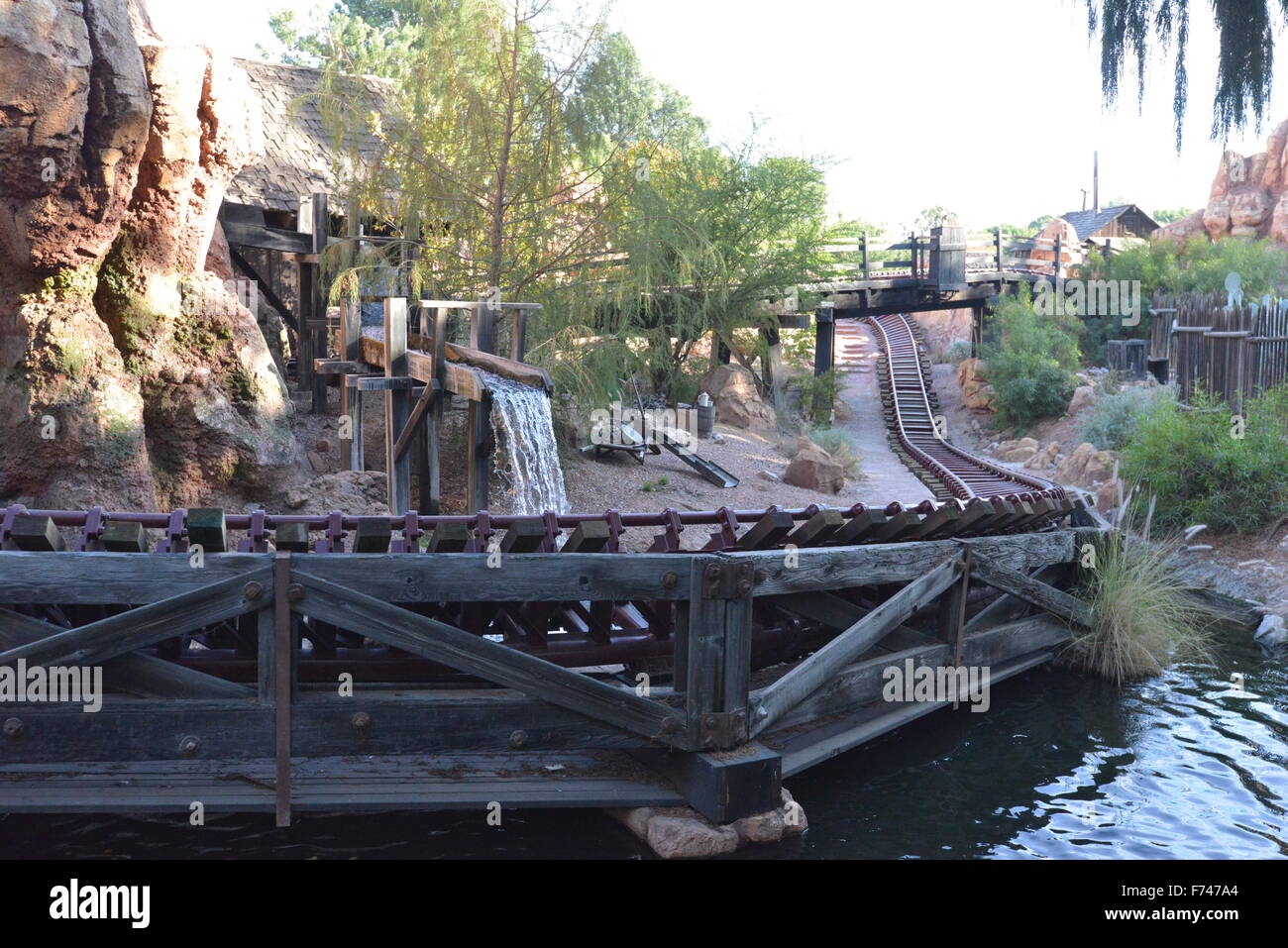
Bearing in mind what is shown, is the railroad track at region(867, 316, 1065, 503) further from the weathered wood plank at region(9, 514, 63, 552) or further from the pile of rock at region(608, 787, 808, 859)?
the weathered wood plank at region(9, 514, 63, 552)

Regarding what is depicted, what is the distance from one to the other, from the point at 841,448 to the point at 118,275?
40.1 feet

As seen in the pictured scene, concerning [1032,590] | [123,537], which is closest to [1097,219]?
[1032,590]

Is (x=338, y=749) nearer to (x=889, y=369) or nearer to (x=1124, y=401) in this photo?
(x=1124, y=401)

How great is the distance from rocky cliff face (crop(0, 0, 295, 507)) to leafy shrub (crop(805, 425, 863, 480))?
32.2 feet

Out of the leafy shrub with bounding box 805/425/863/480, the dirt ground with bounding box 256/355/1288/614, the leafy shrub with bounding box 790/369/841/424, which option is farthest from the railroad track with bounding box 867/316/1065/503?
the leafy shrub with bounding box 790/369/841/424

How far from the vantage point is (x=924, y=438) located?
22703mm

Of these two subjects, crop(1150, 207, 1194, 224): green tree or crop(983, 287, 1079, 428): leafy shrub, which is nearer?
crop(983, 287, 1079, 428): leafy shrub

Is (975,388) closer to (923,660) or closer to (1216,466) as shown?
(1216,466)

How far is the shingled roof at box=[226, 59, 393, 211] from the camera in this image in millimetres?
15578

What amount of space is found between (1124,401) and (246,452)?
1429 cm

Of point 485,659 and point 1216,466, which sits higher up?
point 1216,466

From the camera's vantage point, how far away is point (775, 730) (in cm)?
553
